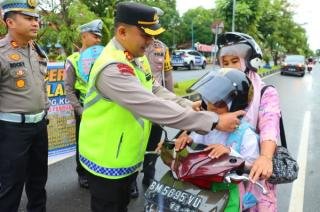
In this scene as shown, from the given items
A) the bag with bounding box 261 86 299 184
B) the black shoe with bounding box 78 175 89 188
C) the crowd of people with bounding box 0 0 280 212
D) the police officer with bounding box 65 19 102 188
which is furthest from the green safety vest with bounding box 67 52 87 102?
the bag with bounding box 261 86 299 184

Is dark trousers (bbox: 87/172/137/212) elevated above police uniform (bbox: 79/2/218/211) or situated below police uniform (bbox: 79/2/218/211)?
below

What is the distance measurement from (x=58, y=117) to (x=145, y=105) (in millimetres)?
3581

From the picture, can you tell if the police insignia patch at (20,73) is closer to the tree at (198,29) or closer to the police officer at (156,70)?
the police officer at (156,70)

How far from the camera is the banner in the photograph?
547 centimetres

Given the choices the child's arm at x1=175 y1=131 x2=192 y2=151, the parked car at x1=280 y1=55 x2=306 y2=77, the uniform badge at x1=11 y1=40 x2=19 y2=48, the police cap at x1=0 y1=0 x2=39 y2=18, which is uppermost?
the police cap at x1=0 y1=0 x2=39 y2=18

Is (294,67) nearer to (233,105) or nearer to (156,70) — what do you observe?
(156,70)

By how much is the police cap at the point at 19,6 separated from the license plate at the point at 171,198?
1764 mm

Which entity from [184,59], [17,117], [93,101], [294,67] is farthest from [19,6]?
[294,67]

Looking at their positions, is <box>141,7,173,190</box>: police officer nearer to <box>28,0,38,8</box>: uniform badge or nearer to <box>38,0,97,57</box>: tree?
<box>28,0,38,8</box>: uniform badge

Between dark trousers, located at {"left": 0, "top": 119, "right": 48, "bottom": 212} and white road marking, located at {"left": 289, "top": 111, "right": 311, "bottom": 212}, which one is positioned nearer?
dark trousers, located at {"left": 0, "top": 119, "right": 48, "bottom": 212}

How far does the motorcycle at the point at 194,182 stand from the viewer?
1917 mm

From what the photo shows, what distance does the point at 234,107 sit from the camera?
2291 millimetres

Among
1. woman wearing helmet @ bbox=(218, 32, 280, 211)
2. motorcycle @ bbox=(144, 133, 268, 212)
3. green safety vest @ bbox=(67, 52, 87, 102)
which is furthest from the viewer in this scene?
green safety vest @ bbox=(67, 52, 87, 102)

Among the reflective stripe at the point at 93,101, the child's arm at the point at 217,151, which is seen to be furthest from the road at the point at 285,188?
the child's arm at the point at 217,151
